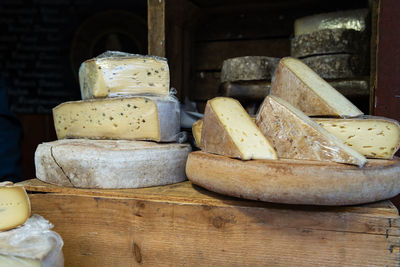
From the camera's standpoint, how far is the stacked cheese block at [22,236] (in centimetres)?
83

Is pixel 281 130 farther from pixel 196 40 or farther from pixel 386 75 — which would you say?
pixel 196 40

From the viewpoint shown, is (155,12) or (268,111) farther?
(155,12)

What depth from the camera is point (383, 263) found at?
0.93 meters

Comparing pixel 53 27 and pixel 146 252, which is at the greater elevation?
pixel 53 27

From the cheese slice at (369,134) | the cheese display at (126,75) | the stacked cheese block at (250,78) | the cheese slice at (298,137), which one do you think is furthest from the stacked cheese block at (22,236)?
the stacked cheese block at (250,78)

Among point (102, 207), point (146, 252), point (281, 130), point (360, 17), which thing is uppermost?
point (360, 17)

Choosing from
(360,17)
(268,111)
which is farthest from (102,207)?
(360,17)

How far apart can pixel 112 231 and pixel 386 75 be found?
1.24 m

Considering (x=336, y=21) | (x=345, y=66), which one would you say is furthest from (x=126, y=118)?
(x=336, y=21)

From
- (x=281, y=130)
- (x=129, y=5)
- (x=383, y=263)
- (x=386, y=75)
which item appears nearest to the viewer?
(x=383, y=263)

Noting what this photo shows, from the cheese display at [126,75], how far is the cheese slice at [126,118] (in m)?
0.07

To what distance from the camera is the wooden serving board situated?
34.9 inches

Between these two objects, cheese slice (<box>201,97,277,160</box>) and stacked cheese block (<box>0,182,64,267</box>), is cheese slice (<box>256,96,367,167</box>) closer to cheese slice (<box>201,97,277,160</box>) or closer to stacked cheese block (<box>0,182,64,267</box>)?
cheese slice (<box>201,97,277,160</box>)

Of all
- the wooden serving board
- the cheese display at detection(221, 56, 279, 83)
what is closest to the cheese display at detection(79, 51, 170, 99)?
the cheese display at detection(221, 56, 279, 83)
